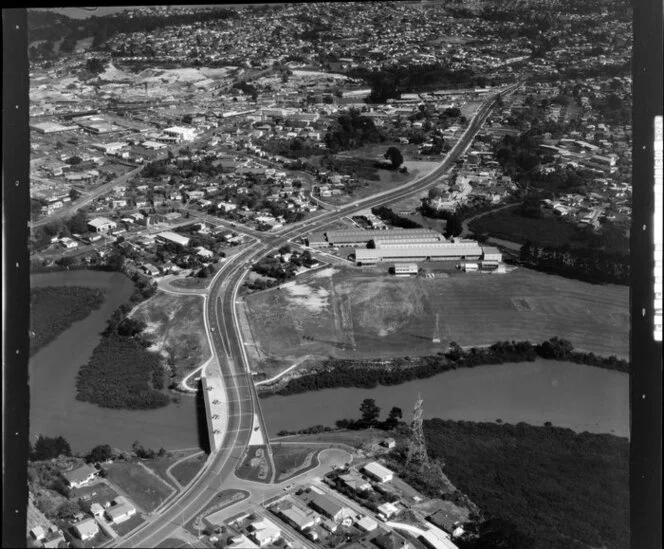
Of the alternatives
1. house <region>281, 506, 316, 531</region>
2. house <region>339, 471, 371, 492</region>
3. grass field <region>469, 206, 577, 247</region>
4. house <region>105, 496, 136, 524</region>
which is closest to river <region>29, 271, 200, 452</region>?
house <region>105, 496, 136, 524</region>

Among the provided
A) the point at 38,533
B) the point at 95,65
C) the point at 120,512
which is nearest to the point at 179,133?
the point at 95,65

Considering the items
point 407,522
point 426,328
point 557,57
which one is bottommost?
point 407,522

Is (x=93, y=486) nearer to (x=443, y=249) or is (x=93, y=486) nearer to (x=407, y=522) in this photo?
(x=407, y=522)

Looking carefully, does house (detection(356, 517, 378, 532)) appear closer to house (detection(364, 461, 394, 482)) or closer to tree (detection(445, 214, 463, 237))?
house (detection(364, 461, 394, 482))

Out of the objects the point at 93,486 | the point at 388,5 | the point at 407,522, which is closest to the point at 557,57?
the point at 388,5

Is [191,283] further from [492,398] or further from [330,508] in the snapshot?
[492,398]

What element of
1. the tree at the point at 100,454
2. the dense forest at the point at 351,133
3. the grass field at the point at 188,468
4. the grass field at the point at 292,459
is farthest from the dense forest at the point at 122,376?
the dense forest at the point at 351,133
